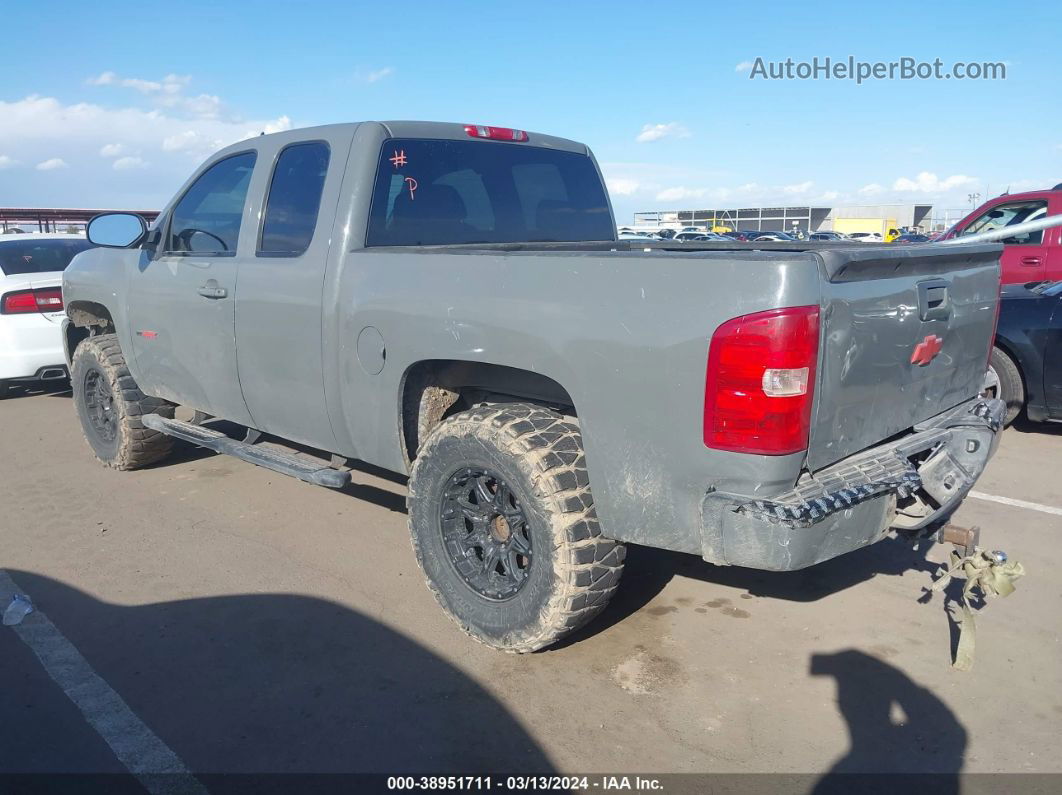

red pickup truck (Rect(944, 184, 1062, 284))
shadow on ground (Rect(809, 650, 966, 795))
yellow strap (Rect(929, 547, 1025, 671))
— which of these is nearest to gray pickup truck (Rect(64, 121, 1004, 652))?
yellow strap (Rect(929, 547, 1025, 671))

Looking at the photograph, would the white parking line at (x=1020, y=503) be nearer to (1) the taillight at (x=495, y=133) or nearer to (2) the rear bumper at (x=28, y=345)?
(1) the taillight at (x=495, y=133)

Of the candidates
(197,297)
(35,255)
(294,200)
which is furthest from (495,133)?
(35,255)

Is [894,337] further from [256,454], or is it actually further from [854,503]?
[256,454]

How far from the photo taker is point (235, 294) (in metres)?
4.27

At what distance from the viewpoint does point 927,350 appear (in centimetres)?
317

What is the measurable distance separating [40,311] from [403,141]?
5.34 meters

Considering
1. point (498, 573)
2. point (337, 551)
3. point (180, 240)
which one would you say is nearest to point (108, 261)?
point (180, 240)

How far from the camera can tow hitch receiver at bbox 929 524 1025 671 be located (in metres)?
3.20

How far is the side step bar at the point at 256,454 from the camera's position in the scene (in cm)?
391

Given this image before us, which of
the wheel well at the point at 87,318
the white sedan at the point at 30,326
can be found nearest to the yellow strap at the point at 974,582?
the wheel well at the point at 87,318

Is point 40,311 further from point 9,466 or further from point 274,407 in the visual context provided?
point 274,407

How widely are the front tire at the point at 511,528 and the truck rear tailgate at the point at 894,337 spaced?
0.84 m

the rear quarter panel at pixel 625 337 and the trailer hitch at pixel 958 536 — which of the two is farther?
the trailer hitch at pixel 958 536

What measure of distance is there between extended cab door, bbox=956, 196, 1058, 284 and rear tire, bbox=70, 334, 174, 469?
27.9 ft
